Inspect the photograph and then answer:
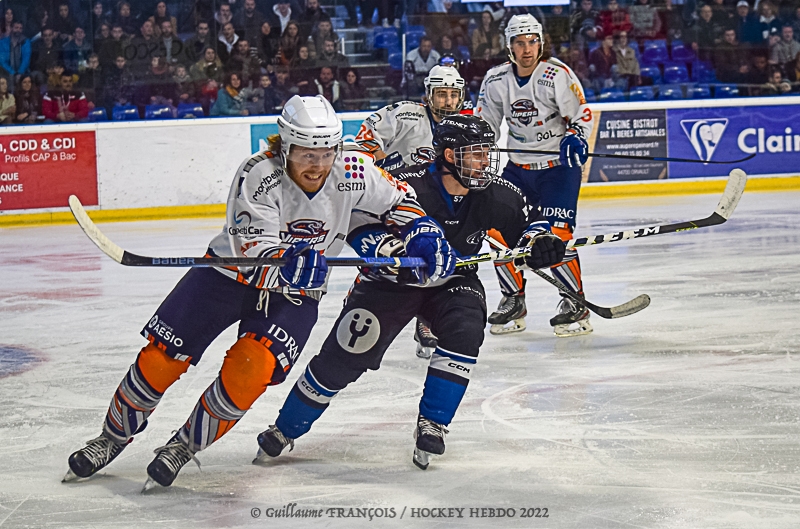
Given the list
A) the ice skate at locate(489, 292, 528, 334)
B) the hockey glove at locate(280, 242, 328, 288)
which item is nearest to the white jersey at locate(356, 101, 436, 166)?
the ice skate at locate(489, 292, 528, 334)

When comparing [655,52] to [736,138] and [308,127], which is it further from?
[308,127]

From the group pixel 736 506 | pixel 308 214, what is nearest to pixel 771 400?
pixel 736 506

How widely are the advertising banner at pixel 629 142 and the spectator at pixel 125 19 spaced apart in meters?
3.97

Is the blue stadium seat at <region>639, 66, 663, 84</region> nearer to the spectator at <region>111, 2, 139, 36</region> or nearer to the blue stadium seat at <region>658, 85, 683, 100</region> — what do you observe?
the blue stadium seat at <region>658, 85, 683, 100</region>

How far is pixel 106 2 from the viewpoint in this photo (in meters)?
9.09

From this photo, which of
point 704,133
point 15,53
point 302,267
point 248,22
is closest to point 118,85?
point 15,53

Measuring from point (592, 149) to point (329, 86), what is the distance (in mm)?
2311

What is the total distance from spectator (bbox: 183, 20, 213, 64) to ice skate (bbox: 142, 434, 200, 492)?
6.94m

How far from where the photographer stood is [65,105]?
880 cm

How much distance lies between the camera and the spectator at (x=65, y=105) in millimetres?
8742

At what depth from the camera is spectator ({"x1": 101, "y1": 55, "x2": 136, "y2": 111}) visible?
29.5 feet

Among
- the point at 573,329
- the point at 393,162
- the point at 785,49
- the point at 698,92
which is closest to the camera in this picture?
the point at 573,329

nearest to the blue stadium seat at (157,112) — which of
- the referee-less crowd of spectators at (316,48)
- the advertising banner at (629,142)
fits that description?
the referee-less crowd of spectators at (316,48)

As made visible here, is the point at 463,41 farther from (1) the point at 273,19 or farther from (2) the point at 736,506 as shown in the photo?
(2) the point at 736,506
